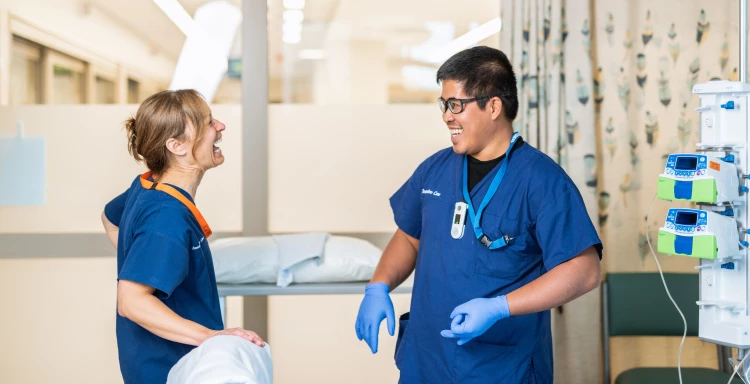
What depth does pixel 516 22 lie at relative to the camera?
272 cm

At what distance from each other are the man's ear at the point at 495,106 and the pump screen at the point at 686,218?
0.50m

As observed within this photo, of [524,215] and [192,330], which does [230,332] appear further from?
[524,215]

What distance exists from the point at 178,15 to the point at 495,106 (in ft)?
5.64

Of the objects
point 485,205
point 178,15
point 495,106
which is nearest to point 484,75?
point 495,106

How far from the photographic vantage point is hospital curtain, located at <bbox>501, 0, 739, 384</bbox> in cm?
276

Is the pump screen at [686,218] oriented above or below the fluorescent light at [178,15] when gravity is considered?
below

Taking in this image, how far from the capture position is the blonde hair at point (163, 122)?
4.96 feet

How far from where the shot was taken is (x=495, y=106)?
5.50 ft

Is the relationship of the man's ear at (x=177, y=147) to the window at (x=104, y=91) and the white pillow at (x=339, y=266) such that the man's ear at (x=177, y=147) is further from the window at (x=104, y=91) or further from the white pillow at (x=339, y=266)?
the window at (x=104, y=91)

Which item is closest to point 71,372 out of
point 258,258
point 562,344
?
point 258,258

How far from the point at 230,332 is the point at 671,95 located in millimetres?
2266

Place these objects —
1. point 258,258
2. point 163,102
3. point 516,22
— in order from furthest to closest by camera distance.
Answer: point 516,22, point 258,258, point 163,102

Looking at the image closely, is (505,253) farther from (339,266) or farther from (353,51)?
(353,51)

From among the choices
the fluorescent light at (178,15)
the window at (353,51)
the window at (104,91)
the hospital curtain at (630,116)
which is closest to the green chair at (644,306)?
the hospital curtain at (630,116)
